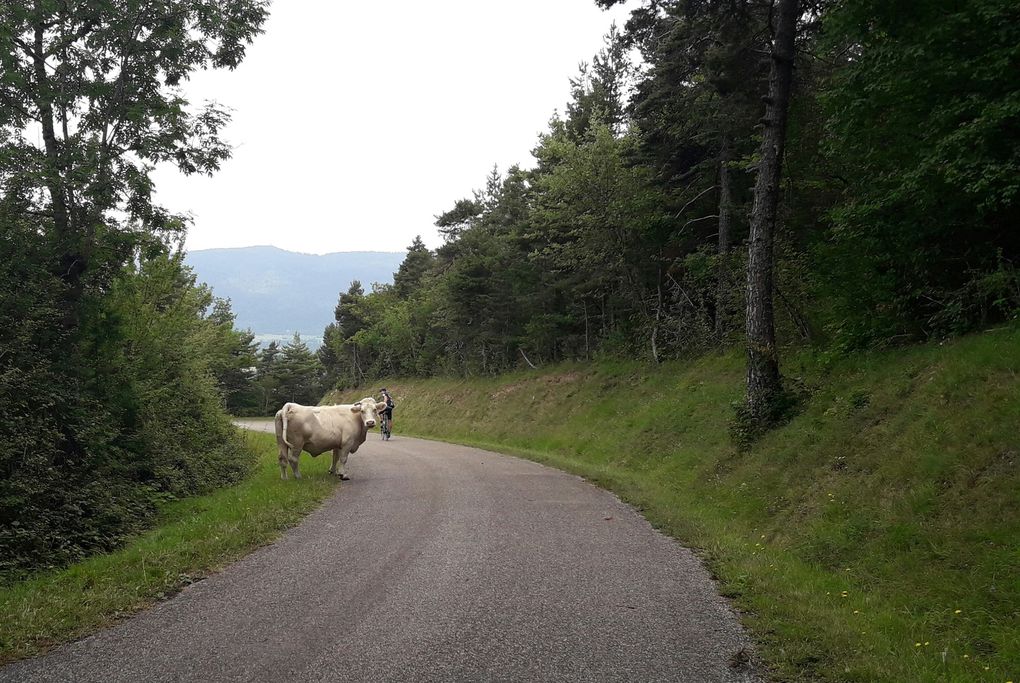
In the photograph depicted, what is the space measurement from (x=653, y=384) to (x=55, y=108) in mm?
17724

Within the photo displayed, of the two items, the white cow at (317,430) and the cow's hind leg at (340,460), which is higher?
the white cow at (317,430)

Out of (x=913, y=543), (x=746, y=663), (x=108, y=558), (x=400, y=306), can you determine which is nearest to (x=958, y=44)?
(x=913, y=543)

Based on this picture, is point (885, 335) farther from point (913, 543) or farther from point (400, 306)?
point (400, 306)

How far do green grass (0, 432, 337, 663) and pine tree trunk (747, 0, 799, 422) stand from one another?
8.67 metres

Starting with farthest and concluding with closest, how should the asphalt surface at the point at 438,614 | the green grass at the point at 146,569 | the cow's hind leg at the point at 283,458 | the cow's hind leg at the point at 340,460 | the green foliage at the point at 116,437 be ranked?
the cow's hind leg at the point at 340,460, the cow's hind leg at the point at 283,458, the green foliage at the point at 116,437, the green grass at the point at 146,569, the asphalt surface at the point at 438,614

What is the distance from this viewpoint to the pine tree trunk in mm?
11617

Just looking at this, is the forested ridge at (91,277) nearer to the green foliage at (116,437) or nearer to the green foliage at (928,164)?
the green foliage at (116,437)

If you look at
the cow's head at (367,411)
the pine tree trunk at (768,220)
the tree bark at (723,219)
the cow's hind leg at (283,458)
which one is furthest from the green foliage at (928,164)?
the cow's hind leg at (283,458)

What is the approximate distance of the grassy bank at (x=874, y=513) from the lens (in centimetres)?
445

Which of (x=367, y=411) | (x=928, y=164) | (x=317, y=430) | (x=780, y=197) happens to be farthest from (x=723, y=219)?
(x=317, y=430)

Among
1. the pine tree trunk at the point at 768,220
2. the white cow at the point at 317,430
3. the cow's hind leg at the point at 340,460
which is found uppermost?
the pine tree trunk at the point at 768,220

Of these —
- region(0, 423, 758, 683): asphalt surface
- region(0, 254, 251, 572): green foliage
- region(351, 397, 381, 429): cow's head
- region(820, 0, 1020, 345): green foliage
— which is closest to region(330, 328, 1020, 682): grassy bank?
region(0, 423, 758, 683): asphalt surface

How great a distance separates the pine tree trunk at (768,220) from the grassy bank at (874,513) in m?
0.93

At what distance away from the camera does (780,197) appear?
60.2 feet
